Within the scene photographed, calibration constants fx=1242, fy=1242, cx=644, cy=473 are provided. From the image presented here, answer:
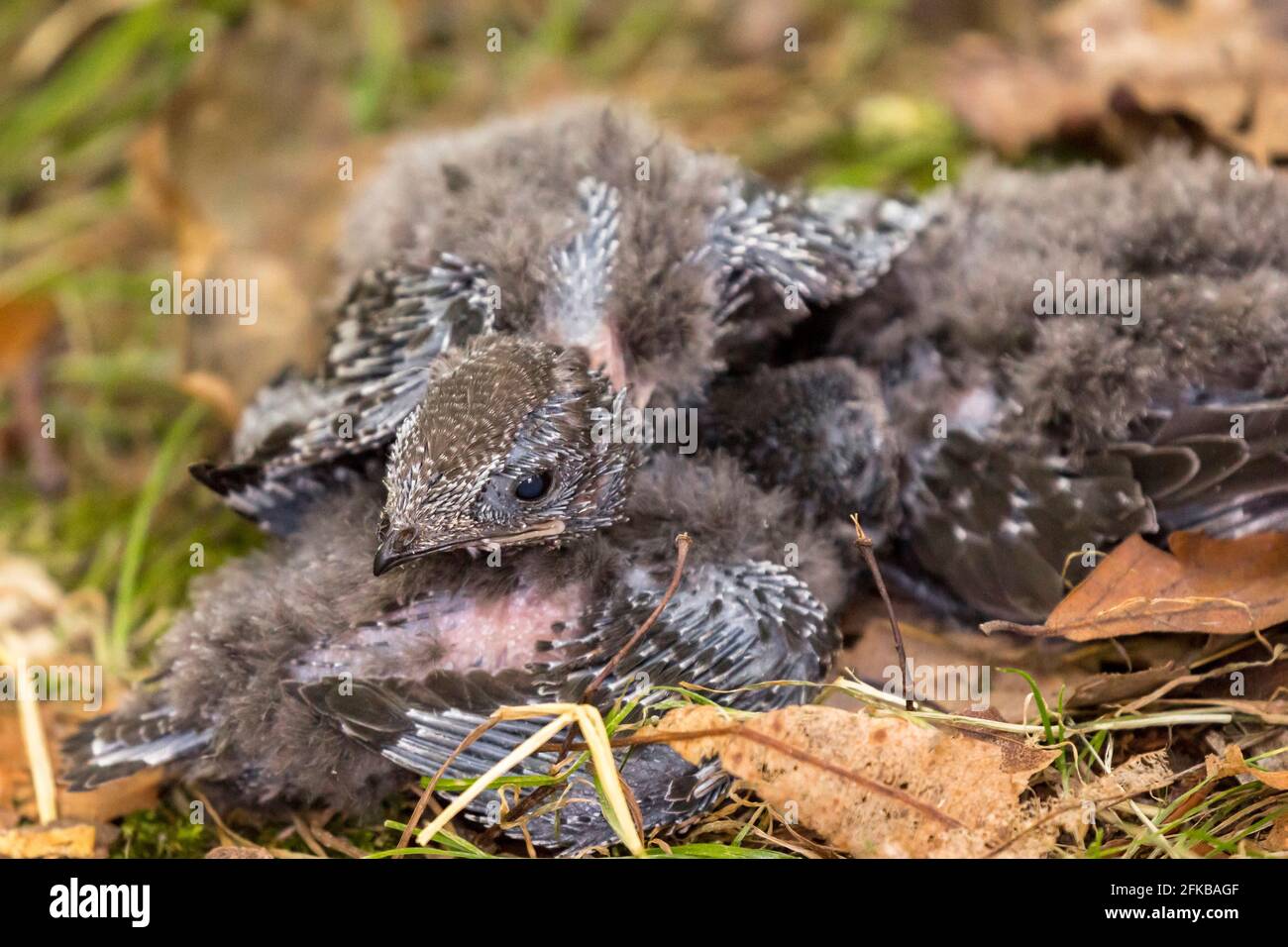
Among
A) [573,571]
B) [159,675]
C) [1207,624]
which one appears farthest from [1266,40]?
[159,675]

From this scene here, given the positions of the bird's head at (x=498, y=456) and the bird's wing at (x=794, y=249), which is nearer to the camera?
the bird's head at (x=498, y=456)

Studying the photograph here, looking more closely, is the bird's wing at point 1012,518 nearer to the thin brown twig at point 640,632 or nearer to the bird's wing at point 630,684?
the bird's wing at point 630,684

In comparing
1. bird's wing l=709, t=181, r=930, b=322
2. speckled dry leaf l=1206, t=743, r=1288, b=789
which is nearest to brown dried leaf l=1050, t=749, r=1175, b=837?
speckled dry leaf l=1206, t=743, r=1288, b=789

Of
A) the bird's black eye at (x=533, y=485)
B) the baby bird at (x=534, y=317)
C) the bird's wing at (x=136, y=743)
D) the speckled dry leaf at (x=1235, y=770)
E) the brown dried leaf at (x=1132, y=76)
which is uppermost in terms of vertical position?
the brown dried leaf at (x=1132, y=76)

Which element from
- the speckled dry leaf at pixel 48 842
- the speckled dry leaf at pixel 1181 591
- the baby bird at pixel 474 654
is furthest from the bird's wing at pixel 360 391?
the speckled dry leaf at pixel 1181 591

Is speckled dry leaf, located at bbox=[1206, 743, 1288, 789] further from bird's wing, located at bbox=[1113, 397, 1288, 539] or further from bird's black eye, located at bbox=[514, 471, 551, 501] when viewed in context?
bird's black eye, located at bbox=[514, 471, 551, 501]

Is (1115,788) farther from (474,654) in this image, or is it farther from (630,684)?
(474,654)
